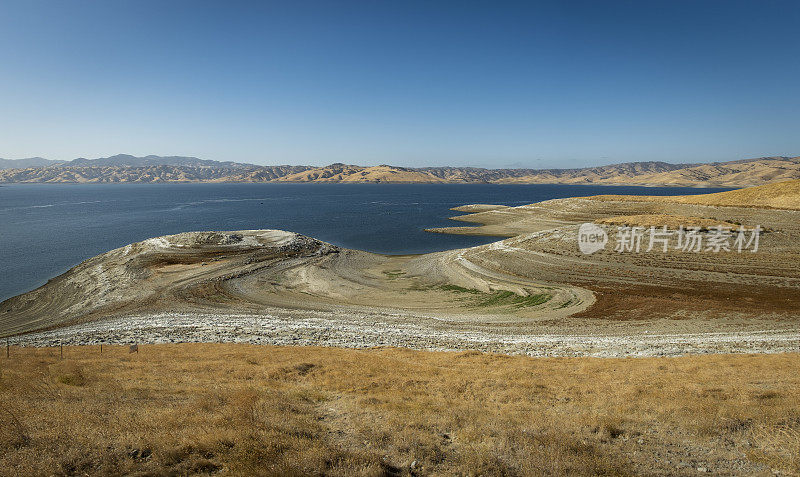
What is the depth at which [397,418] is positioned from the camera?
12281mm

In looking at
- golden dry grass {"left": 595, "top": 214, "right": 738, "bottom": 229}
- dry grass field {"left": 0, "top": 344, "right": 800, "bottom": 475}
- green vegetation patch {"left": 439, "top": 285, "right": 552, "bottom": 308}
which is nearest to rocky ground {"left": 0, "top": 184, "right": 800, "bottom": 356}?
green vegetation patch {"left": 439, "top": 285, "right": 552, "bottom": 308}

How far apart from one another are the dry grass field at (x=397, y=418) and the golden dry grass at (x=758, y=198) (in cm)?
8151

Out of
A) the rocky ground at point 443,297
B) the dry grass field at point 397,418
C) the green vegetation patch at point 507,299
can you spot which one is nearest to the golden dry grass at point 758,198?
the rocky ground at point 443,297

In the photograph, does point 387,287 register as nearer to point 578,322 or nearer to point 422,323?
point 422,323

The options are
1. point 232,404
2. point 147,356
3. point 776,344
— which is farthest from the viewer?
point 776,344

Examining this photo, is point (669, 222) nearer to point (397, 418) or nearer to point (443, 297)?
point (443, 297)

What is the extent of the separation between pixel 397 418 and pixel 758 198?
112m

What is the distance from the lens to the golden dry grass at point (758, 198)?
252 feet

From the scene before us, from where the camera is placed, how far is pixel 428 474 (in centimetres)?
928

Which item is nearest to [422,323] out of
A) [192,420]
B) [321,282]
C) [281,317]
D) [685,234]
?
[281,317]

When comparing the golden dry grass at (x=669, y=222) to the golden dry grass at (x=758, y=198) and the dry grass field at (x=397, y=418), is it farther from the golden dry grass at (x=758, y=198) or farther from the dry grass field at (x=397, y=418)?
the dry grass field at (x=397, y=418)

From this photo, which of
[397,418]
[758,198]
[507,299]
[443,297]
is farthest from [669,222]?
[397,418]

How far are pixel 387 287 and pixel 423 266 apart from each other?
39.7 feet

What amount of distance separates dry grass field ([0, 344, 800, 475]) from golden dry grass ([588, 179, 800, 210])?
8151 cm
